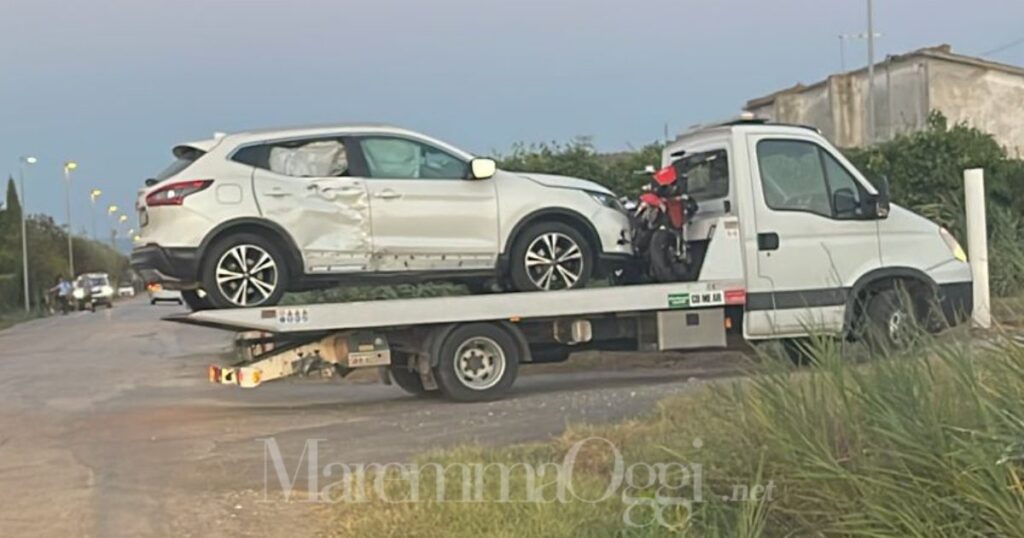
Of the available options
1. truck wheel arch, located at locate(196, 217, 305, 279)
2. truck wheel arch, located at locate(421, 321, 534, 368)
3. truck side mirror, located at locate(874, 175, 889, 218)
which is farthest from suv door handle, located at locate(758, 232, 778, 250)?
truck wheel arch, located at locate(196, 217, 305, 279)

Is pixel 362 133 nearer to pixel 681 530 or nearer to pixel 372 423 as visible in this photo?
pixel 372 423

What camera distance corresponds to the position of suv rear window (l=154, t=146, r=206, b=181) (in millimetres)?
10164

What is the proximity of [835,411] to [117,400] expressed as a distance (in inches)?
423

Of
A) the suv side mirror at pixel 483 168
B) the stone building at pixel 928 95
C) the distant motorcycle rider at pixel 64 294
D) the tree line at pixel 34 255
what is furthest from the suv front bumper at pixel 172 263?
the distant motorcycle rider at pixel 64 294

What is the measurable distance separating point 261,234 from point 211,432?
1.88 meters

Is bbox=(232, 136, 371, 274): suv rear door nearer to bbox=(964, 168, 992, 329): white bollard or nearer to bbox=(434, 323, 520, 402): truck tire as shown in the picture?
bbox=(434, 323, 520, 402): truck tire

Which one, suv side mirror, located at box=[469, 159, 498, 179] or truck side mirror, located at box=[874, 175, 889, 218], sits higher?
suv side mirror, located at box=[469, 159, 498, 179]

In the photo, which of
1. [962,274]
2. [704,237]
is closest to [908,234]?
[962,274]

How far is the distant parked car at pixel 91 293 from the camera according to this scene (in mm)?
55344

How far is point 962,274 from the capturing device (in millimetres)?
11781

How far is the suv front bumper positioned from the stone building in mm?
32381

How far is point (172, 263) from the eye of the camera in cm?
978

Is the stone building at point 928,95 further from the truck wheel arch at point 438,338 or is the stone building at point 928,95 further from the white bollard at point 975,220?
the truck wheel arch at point 438,338

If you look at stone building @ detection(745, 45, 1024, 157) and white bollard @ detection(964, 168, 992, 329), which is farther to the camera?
stone building @ detection(745, 45, 1024, 157)
